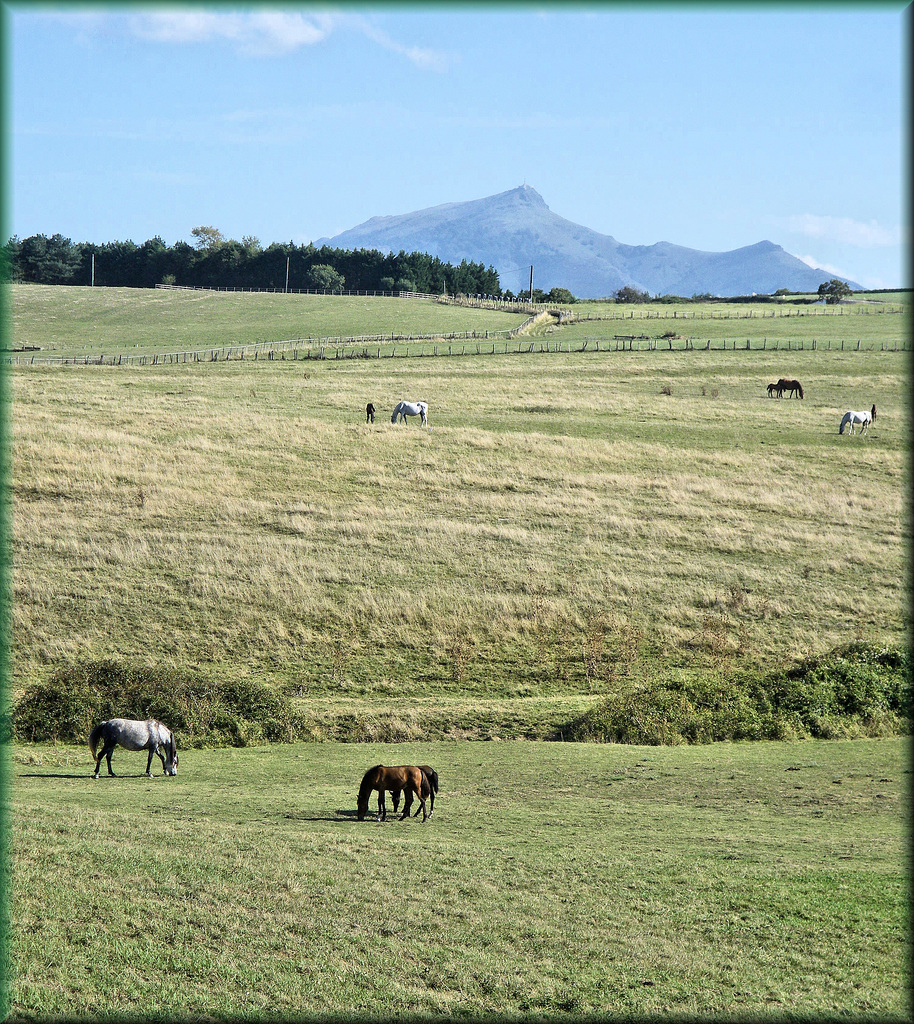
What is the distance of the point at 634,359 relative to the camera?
8606 centimetres

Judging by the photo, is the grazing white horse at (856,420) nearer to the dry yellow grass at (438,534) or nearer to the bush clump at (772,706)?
the dry yellow grass at (438,534)

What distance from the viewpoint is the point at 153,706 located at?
72.5 ft

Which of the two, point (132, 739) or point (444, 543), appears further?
point (444, 543)

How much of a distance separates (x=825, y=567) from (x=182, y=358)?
2497 inches

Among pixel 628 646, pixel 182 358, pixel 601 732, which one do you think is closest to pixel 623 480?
pixel 628 646

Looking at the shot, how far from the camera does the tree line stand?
159 meters

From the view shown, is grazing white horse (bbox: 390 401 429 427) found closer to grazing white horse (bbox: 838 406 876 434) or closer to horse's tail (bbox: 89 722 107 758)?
grazing white horse (bbox: 838 406 876 434)

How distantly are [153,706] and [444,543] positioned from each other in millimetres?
15637

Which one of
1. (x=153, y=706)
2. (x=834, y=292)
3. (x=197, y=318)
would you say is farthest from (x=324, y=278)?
(x=153, y=706)

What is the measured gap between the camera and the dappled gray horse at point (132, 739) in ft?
57.8

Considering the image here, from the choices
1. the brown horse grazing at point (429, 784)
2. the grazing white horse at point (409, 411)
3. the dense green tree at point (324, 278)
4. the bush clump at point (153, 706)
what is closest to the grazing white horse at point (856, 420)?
the grazing white horse at point (409, 411)

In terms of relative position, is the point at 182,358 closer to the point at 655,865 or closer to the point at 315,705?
the point at 315,705

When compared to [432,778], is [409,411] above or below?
above

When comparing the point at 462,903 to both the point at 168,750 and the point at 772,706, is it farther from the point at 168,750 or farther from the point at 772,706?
the point at 772,706
